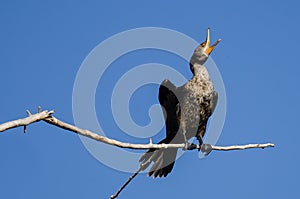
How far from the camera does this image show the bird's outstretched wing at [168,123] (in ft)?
21.0

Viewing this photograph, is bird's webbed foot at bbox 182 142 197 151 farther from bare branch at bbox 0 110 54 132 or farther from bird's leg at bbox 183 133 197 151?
bare branch at bbox 0 110 54 132

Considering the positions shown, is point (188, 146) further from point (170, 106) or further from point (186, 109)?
point (170, 106)

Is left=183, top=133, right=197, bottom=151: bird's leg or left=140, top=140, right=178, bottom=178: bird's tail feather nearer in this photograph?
left=140, top=140, right=178, bottom=178: bird's tail feather

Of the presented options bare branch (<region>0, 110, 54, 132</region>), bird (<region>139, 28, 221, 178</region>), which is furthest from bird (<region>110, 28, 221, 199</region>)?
bare branch (<region>0, 110, 54, 132</region>)

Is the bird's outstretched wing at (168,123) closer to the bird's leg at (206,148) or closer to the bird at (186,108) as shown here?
the bird at (186,108)

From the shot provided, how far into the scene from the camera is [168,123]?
6688 mm

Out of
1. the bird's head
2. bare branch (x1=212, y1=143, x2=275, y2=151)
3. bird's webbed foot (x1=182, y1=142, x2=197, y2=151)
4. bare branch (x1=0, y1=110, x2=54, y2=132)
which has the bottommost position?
bare branch (x1=0, y1=110, x2=54, y2=132)

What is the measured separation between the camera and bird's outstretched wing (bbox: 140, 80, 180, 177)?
639 centimetres

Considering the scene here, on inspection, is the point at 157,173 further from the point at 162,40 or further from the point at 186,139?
the point at 162,40

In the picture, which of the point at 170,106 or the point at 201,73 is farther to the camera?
the point at 201,73

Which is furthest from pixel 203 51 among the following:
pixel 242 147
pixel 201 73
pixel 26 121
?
pixel 26 121

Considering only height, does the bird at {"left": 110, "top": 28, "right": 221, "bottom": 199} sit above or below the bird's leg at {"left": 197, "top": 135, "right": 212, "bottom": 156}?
above

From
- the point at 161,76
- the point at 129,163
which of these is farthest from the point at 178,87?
the point at 129,163

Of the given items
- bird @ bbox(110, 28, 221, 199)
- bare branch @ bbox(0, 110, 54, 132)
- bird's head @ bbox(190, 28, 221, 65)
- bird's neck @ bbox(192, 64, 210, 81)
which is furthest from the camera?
bird's head @ bbox(190, 28, 221, 65)
